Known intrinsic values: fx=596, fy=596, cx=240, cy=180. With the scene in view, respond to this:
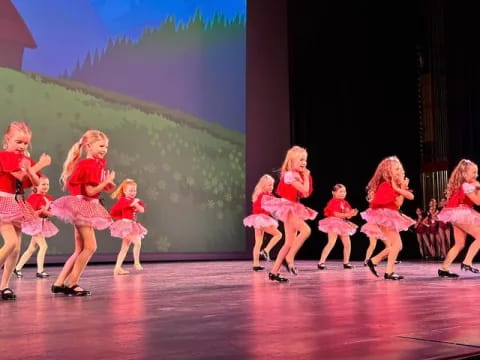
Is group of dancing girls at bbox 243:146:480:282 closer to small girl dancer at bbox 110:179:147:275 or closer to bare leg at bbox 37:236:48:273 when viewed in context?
small girl dancer at bbox 110:179:147:275

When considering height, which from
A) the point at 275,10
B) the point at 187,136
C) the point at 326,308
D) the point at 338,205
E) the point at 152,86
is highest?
the point at 275,10

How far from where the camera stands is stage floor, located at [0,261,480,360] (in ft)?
6.59

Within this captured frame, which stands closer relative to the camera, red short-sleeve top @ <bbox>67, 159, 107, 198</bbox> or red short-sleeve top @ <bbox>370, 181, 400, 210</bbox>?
red short-sleeve top @ <bbox>67, 159, 107, 198</bbox>

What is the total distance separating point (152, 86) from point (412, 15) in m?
5.77

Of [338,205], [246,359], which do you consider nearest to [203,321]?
[246,359]

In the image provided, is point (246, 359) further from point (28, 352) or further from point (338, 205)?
point (338, 205)

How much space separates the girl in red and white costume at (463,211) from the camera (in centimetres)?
601

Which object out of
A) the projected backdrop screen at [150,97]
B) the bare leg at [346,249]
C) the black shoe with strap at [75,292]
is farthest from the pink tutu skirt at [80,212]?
the bare leg at [346,249]

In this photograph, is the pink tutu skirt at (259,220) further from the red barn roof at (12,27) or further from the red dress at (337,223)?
the red barn roof at (12,27)

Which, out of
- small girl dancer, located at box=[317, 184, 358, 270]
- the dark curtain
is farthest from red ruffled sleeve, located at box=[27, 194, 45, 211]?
the dark curtain

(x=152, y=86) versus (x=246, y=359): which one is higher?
(x=152, y=86)

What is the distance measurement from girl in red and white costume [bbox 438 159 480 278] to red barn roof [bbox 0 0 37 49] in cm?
624

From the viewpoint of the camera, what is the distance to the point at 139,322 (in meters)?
2.74

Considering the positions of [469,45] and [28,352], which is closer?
[28,352]
